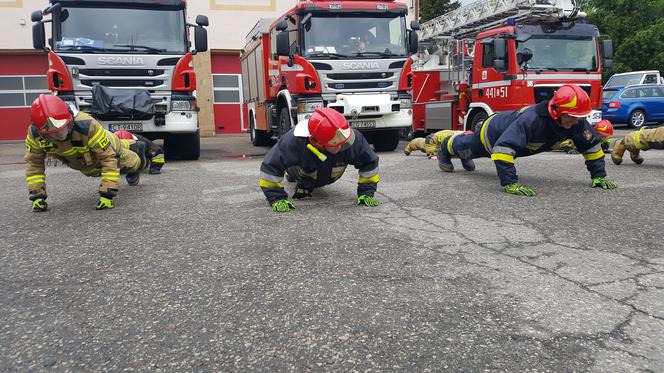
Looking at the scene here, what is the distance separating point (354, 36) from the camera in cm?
1057

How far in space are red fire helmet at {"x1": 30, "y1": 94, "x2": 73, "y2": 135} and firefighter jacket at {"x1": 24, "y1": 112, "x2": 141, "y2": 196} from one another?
0.23m

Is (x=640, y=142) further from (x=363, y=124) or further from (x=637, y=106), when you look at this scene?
(x=637, y=106)

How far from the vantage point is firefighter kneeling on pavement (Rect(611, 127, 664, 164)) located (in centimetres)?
747

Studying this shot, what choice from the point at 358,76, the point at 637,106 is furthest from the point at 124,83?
the point at 637,106

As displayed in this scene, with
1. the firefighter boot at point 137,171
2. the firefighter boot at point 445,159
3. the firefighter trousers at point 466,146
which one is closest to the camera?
the firefighter trousers at point 466,146

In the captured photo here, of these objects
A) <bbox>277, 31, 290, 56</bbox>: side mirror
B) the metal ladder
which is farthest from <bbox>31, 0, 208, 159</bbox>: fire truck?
the metal ladder

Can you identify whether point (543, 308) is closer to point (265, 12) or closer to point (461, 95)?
point (461, 95)

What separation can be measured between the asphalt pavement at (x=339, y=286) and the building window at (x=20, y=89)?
15968mm

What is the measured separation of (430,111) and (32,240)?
11.3 metres

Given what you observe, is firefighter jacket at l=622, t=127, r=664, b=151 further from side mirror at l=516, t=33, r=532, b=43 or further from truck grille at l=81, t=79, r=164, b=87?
truck grille at l=81, t=79, r=164, b=87

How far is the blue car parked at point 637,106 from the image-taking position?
61.8ft

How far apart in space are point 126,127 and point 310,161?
5570 millimetres

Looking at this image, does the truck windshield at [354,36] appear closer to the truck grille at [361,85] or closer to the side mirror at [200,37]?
the truck grille at [361,85]

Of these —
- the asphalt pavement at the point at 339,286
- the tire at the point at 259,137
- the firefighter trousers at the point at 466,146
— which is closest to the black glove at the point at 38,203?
the asphalt pavement at the point at 339,286
